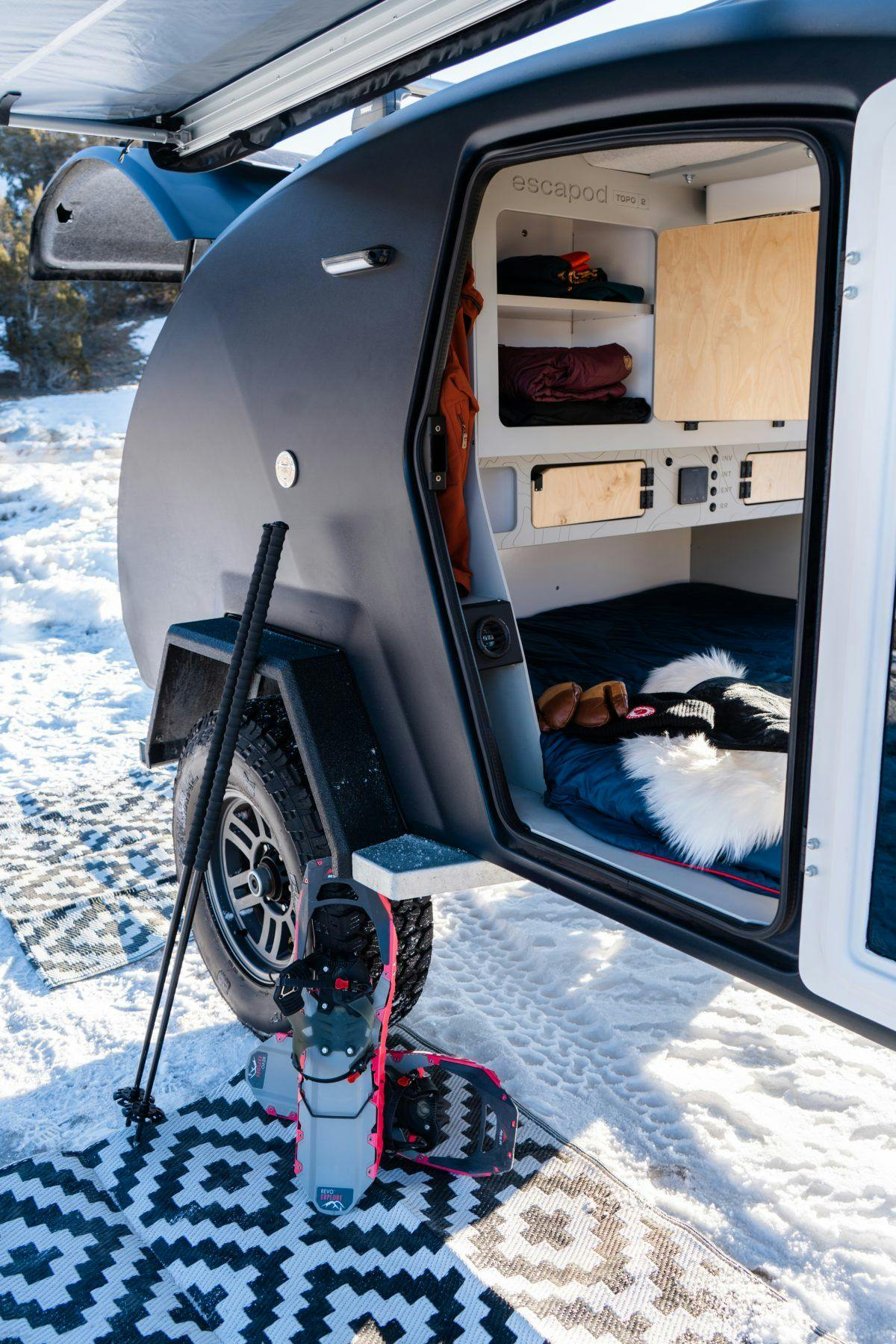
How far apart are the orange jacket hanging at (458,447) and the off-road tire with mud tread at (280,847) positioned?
57cm

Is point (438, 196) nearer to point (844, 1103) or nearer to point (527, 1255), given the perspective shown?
point (527, 1255)

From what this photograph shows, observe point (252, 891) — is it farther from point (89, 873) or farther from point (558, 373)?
point (558, 373)

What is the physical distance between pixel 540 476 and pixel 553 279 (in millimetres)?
672

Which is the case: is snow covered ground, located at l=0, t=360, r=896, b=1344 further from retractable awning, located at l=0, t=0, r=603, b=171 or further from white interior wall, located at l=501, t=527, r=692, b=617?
retractable awning, located at l=0, t=0, r=603, b=171

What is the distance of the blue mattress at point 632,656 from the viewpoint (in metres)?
2.15

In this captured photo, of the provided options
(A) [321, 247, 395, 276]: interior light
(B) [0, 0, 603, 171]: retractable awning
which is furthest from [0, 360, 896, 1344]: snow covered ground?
(B) [0, 0, 603, 171]: retractable awning

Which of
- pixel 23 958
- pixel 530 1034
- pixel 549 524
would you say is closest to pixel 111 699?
pixel 23 958

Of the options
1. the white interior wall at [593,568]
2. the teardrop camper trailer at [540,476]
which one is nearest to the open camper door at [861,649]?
the teardrop camper trailer at [540,476]

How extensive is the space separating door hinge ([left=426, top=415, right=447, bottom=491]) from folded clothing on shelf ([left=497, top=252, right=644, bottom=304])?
1.22 meters

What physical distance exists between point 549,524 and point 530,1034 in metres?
1.53

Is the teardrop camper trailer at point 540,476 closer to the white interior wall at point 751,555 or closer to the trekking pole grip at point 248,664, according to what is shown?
the trekking pole grip at point 248,664

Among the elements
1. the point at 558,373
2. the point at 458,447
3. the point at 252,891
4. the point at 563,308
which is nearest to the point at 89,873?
the point at 252,891

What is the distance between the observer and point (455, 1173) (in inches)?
90.9

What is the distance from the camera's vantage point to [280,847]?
2.45 m
